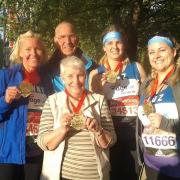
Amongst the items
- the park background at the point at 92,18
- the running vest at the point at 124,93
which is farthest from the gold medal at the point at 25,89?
the park background at the point at 92,18

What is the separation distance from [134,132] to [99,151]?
0.96 m

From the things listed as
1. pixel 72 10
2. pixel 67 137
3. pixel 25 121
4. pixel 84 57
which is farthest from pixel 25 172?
pixel 72 10

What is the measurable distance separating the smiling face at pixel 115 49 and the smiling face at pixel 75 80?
3.18 feet

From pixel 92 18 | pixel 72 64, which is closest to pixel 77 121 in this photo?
pixel 72 64

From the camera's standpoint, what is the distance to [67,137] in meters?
4.02

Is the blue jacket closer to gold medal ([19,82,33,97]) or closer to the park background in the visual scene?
gold medal ([19,82,33,97])

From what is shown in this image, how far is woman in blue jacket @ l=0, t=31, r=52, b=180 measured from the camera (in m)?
4.49

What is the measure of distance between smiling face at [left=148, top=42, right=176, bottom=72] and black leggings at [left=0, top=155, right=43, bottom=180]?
159 cm

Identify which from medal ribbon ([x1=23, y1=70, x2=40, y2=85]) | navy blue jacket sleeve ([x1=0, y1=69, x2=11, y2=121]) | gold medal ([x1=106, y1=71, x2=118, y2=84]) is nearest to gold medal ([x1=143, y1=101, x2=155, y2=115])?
gold medal ([x1=106, y1=71, x2=118, y2=84])

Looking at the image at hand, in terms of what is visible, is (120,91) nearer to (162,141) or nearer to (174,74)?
(174,74)

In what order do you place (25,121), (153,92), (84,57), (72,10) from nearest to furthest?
(153,92) < (25,121) < (84,57) < (72,10)

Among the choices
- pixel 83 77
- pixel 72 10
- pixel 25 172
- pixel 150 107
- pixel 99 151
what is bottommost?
pixel 25 172

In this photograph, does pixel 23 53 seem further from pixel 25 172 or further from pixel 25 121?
pixel 25 172

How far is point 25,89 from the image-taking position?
4410 mm
